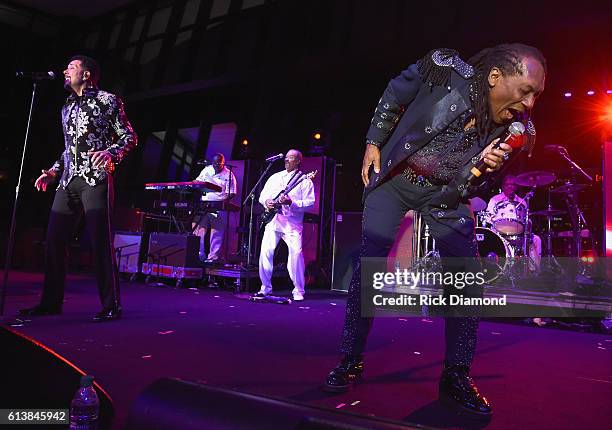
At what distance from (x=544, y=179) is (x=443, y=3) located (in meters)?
4.17

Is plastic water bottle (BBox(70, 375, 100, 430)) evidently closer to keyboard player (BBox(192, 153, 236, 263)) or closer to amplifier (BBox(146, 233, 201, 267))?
amplifier (BBox(146, 233, 201, 267))

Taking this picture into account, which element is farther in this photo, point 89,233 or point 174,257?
point 174,257

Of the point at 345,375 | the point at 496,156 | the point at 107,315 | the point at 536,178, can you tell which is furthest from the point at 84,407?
the point at 536,178

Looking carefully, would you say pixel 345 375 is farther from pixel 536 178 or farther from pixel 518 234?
pixel 536 178

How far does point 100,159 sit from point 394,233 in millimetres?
2383

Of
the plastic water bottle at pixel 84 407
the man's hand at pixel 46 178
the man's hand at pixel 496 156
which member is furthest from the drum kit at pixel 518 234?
the plastic water bottle at pixel 84 407

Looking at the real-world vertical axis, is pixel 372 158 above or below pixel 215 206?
below

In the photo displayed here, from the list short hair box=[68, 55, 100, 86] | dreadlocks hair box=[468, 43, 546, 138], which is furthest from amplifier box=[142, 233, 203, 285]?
dreadlocks hair box=[468, 43, 546, 138]

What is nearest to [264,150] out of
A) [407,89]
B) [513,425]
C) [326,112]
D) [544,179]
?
[326,112]

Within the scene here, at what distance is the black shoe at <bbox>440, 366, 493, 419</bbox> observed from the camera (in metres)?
1.75

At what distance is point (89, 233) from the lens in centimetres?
335

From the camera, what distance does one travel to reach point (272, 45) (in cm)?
1048

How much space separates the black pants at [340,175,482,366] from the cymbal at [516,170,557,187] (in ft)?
17.5

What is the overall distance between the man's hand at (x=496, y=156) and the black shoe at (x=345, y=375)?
1.10 metres
